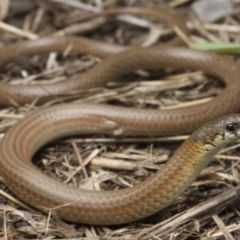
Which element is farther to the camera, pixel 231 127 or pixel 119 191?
pixel 119 191

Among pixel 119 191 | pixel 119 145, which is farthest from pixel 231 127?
pixel 119 145

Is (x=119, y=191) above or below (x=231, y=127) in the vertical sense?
below

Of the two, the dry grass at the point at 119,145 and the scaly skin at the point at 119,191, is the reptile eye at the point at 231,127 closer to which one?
the scaly skin at the point at 119,191

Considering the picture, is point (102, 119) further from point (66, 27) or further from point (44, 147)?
point (66, 27)

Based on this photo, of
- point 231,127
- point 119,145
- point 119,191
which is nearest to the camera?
point 231,127

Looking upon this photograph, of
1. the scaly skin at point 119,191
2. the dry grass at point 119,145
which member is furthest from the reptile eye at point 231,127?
the dry grass at point 119,145

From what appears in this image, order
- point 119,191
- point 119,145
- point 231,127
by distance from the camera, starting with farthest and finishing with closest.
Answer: point 119,145, point 119,191, point 231,127

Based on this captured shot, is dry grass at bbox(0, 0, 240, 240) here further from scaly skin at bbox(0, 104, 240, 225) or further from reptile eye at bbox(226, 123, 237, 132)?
reptile eye at bbox(226, 123, 237, 132)

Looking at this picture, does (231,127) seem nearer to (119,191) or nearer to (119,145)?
(119,191)

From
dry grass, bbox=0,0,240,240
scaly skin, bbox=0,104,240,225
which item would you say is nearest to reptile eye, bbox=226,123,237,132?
scaly skin, bbox=0,104,240,225
